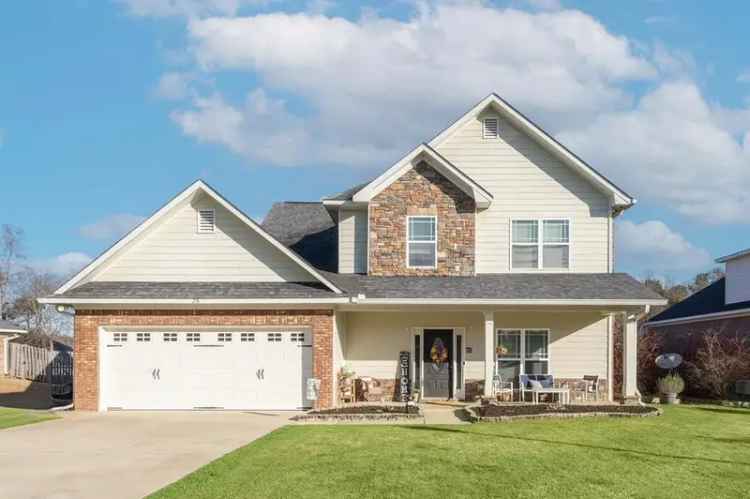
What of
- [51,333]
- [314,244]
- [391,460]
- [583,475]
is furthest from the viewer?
[51,333]

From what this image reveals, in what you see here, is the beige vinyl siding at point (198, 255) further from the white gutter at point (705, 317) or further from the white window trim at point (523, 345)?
the white gutter at point (705, 317)

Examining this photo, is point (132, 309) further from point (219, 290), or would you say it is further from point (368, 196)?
point (368, 196)

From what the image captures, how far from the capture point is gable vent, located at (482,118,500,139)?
24.3 metres

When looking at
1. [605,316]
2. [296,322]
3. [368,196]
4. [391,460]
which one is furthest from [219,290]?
[605,316]

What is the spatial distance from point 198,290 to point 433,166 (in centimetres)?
747

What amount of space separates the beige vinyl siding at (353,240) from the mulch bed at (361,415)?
5.21 meters

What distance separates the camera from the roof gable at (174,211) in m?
21.4

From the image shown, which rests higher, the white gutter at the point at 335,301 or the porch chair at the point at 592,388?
the white gutter at the point at 335,301

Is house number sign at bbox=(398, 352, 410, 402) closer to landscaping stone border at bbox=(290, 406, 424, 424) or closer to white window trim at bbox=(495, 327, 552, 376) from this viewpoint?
white window trim at bbox=(495, 327, 552, 376)

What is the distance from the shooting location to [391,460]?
12930 mm

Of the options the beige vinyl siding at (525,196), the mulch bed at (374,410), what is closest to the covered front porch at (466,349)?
the beige vinyl siding at (525,196)

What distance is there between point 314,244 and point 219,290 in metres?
6.13

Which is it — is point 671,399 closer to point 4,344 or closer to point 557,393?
point 557,393

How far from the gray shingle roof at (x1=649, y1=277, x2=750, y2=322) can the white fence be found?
2656 centimetres
